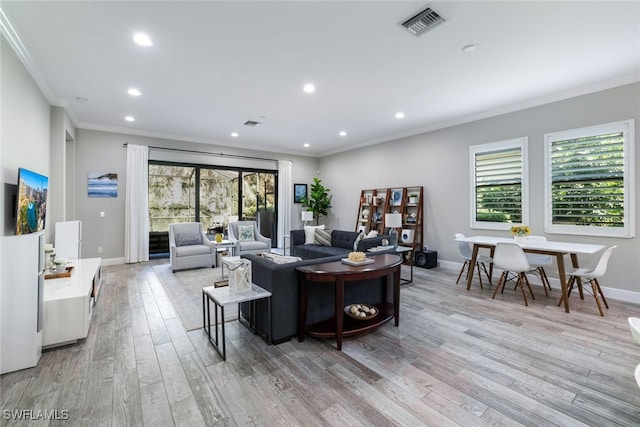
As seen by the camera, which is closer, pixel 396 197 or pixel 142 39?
pixel 142 39

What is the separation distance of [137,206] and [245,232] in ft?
7.76

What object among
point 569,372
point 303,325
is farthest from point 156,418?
point 569,372

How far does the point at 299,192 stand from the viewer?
Answer: 8.80m

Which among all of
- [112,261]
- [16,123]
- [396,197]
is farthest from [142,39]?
[396,197]

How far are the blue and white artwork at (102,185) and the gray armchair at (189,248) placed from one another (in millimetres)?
1535

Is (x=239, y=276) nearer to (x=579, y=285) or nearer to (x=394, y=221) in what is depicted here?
(x=394, y=221)

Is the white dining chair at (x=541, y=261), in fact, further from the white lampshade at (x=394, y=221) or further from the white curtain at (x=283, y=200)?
the white curtain at (x=283, y=200)

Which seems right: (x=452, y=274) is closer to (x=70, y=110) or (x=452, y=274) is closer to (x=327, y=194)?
(x=327, y=194)

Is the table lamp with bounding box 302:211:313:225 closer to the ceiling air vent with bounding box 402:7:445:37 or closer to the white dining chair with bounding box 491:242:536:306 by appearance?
the white dining chair with bounding box 491:242:536:306

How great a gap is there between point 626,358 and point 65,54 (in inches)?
247

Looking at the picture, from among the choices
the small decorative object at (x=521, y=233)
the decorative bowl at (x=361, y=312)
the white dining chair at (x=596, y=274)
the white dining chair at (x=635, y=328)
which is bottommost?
the decorative bowl at (x=361, y=312)

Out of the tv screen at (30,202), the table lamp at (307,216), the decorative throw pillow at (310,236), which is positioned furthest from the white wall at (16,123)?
the table lamp at (307,216)

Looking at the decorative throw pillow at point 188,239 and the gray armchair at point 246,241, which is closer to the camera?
the decorative throw pillow at point 188,239

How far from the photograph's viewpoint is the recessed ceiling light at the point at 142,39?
2.79 meters
